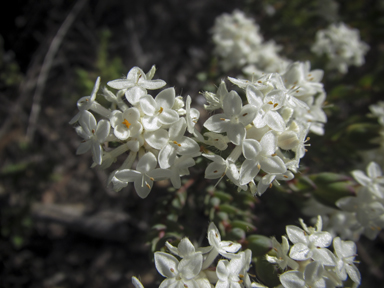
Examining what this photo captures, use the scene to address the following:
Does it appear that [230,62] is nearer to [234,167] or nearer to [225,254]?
[234,167]

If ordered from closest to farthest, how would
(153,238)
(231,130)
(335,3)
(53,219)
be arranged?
(231,130) < (153,238) < (53,219) < (335,3)

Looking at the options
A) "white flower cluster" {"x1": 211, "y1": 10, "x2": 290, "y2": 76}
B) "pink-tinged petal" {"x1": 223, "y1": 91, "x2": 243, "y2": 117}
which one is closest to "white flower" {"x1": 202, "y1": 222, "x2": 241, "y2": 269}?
"pink-tinged petal" {"x1": 223, "y1": 91, "x2": 243, "y2": 117}

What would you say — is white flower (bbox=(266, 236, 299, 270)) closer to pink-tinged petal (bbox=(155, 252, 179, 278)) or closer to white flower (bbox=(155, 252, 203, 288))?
white flower (bbox=(155, 252, 203, 288))

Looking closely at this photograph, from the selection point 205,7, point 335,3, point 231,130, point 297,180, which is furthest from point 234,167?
point 205,7

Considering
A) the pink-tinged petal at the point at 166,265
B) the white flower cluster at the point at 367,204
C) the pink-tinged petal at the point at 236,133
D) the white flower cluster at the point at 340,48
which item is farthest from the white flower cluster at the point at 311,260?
the white flower cluster at the point at 340,48

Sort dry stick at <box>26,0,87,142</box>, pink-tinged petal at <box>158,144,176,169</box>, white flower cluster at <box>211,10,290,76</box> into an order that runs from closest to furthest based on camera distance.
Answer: pink-tinged petal at <box>158,144,176,169</box> → white flower cluster at <box>211,10,290,76</box> → dry stick at <box>26,0,87,142</box>

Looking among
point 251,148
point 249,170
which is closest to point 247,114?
point 251,148
